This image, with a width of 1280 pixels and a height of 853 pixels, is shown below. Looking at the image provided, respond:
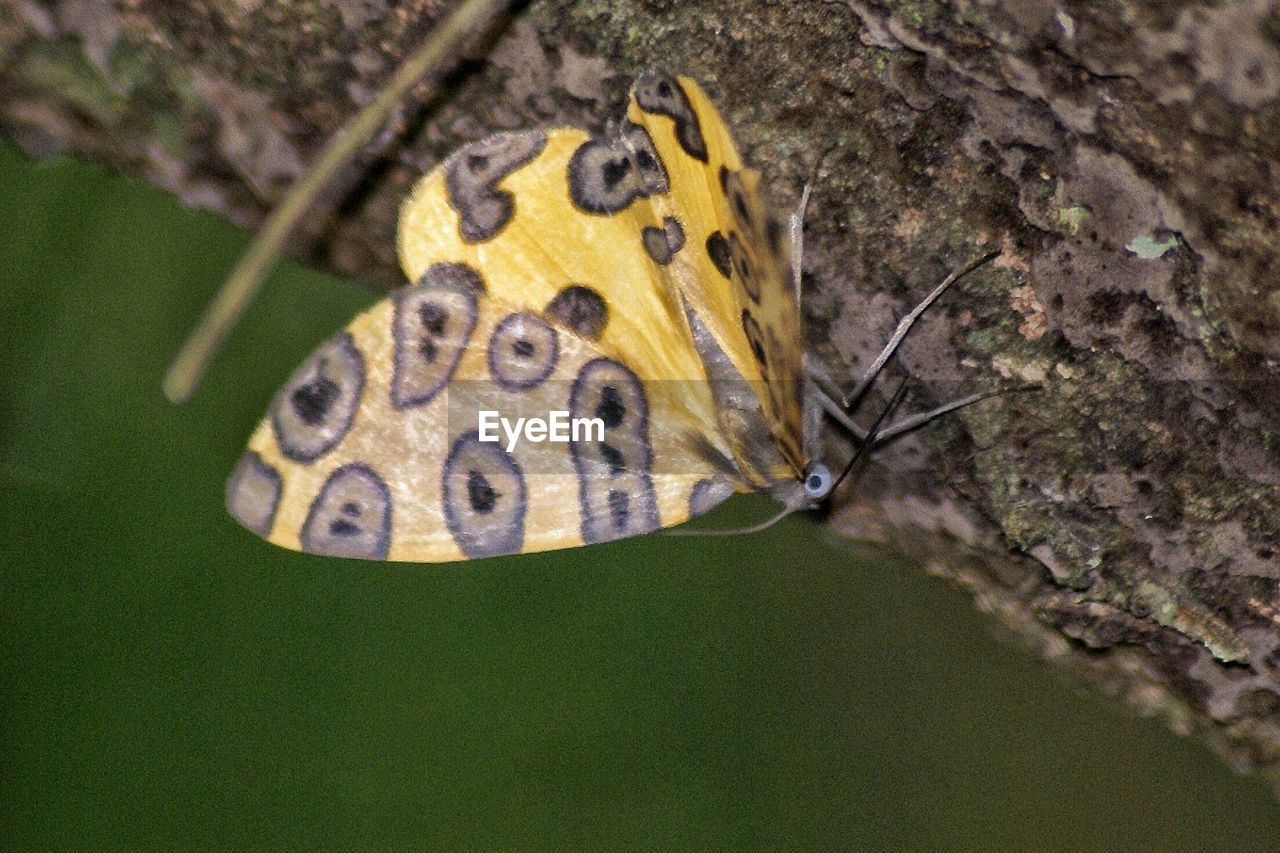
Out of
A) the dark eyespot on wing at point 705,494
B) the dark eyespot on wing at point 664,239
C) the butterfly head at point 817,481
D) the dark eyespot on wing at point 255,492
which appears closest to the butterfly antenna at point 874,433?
the butterfly head at point 817,481

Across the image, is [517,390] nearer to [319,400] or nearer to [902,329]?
[319,400]

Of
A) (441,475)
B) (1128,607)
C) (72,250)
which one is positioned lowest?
Result: (1128,607)

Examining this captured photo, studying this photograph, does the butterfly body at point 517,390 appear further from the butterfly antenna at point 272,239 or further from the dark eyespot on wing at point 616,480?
the butterfly antenna at point 272,239

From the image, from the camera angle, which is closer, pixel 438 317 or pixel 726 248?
pixel 726 248

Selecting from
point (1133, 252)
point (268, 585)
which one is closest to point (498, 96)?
point (1133, 252)

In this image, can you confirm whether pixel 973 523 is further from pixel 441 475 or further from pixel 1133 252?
pixel 441 475

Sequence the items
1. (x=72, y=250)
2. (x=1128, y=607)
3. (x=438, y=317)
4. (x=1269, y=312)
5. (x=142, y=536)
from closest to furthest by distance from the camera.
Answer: (x=1269, y=312) < (x=1128, y=607) < (x=438, y=317) < (x=72, y=250) < (x=142, y=536)
